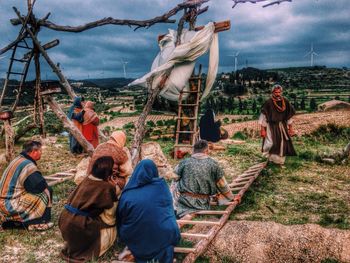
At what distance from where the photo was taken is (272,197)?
5.87 meters

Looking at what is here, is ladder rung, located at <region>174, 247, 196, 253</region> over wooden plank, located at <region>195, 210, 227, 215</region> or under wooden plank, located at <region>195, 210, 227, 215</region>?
under

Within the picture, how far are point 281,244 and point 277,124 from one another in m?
3.89

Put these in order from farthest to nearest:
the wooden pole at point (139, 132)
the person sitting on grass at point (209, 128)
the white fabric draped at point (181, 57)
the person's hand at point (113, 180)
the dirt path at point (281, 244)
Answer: the person sitting on grass at point (209, 128), the white fabric draped at point (181, 57), the wooden pole at point (139, 132), the person's hand at point (113, 180), the dirt path at point (281, 244)

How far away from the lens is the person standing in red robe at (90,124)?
853 centimetres

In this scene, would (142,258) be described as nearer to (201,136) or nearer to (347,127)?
(201,136)

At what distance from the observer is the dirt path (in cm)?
394

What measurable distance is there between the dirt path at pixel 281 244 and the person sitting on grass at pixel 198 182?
0.59m

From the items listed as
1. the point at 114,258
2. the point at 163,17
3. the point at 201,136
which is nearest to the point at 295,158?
the point at 201,136

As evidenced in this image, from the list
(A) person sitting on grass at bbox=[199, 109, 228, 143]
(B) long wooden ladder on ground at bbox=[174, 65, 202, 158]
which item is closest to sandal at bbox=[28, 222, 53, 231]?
(B) long wooden ladder on ground at bbox=[174, 65, 202, 158]

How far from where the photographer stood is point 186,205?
485 cm

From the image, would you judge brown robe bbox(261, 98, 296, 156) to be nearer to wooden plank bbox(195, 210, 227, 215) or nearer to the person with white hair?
the person with white hair

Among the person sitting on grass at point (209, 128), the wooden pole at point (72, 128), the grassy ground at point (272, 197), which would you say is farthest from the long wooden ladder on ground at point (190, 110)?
the wooden pole at point (72, 128)

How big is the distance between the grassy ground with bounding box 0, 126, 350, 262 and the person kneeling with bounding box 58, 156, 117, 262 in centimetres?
26

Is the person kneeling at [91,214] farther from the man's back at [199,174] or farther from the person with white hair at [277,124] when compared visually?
the person with white hair at [277,124]
